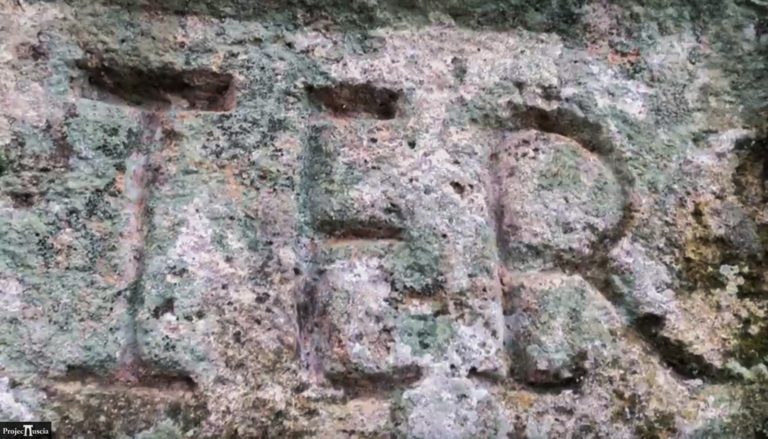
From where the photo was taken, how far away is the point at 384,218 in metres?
1.13

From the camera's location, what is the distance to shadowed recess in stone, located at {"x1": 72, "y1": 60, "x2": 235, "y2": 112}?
1146 millimetres

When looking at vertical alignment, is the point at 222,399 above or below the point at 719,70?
below

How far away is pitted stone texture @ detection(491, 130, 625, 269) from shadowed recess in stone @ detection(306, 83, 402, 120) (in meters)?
0.16

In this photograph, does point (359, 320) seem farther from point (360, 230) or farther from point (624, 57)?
point (624, 57)

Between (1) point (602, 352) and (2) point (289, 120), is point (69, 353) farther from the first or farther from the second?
(1) point (602, 352)

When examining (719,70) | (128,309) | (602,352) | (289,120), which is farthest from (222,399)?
(719,70)

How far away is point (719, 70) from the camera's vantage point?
127 centimetres

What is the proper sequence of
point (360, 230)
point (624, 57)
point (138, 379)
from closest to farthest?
1. point (138, 379)
2. point (360, 230)
3. point (624, 57)

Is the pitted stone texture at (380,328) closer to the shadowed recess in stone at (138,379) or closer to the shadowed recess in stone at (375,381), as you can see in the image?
the shadowed recess in stone at (375,381)

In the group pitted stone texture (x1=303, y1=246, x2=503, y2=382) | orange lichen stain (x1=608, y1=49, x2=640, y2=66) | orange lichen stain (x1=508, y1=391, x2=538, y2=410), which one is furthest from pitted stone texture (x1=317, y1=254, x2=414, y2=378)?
orange lichen stain (x1=608, y1=49, x2=640, y2=66)

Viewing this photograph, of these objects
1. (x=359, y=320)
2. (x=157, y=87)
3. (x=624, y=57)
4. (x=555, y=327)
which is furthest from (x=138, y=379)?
(x=624, y=57)

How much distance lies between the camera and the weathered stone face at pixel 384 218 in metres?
1.04

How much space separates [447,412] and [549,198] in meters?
0.32

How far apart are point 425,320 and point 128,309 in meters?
0.36
